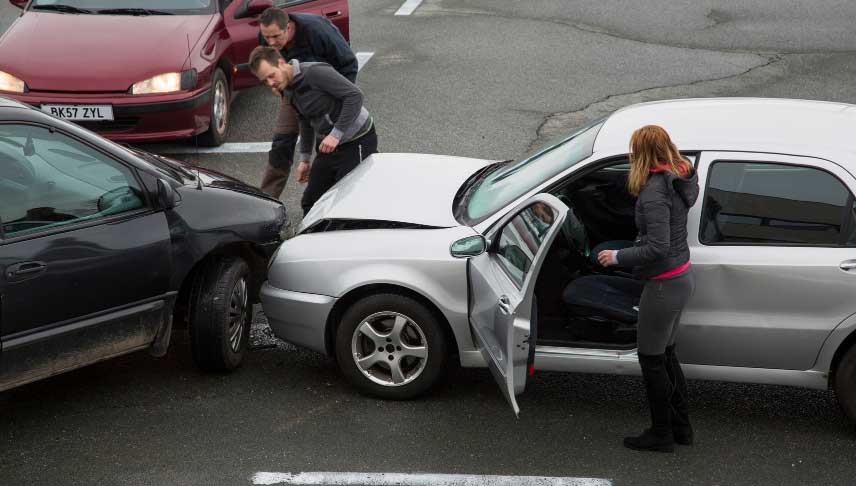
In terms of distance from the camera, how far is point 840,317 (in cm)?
504

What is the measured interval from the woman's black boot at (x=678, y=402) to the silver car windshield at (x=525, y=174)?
44.9 inches

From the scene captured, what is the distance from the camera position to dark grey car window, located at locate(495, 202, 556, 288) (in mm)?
4809

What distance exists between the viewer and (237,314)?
19.8 feet

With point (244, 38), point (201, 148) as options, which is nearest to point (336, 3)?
point (244, 38)

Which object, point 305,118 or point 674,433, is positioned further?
point 305,118

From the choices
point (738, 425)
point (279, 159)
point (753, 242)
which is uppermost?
point (753, 242)

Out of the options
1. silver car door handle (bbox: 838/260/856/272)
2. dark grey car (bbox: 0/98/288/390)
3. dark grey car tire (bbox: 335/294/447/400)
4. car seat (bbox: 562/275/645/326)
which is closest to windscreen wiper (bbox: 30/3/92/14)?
dark grey car (bbox: 0/98/288/390)

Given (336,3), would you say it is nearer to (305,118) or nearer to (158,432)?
(305,118)

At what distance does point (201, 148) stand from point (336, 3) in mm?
2622

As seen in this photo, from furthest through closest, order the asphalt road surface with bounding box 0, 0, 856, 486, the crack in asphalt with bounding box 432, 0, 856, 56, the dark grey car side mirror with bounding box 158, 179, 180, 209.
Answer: the crack in asphalt with bounding box 432, 0, 856, 56 < the dark grey car side mirror with bounding box 158, 179, 180, 209 < the asphalt road surface with bounding box 0, 0, 856, 486

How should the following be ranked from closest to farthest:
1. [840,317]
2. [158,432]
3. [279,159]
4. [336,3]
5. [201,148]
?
[840,317], [158,432], [279,159], [201,148], [336,3]

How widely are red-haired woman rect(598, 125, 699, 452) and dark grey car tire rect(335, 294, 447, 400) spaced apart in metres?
1.11

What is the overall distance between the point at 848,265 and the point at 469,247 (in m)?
1.90

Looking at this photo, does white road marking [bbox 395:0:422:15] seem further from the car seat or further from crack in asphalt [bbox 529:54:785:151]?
the car seat
